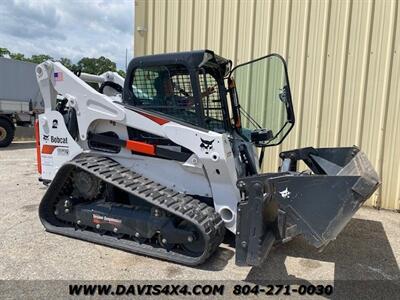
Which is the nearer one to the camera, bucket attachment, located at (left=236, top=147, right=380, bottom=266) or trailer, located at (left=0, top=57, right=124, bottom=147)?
bucket attachment, located at (left=236, top=147, right=380, bottom=266)

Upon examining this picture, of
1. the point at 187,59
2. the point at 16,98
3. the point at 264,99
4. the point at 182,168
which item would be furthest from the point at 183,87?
the point at 16,98

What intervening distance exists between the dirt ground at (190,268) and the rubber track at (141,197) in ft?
0.30

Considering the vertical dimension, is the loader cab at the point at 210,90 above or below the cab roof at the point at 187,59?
below

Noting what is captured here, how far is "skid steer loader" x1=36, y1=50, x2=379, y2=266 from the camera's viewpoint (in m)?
3.41

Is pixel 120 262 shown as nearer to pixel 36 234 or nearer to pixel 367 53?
pixel 36 234

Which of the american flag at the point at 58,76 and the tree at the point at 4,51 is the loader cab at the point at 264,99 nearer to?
the american flag at the point at 58,76

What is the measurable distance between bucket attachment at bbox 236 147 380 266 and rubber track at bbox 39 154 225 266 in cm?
50

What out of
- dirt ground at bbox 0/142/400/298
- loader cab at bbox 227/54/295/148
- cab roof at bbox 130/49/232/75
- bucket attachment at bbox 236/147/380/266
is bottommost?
dirt ground at bbox 0/142/400/298

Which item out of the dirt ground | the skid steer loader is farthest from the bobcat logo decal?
the dirt ground

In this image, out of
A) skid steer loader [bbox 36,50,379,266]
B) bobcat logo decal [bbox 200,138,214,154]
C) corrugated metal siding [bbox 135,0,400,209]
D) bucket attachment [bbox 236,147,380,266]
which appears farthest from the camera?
corrugated metal siding [bbox 135,0,400,209]

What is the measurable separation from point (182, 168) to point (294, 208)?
1404mm

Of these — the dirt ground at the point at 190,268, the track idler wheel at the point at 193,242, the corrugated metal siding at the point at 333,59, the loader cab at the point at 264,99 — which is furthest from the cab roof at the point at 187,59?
the corrugated metal siding at the point at 333,59

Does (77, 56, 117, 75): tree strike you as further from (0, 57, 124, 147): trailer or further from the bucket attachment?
the bucket attachment

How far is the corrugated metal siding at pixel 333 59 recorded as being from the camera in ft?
20.1
